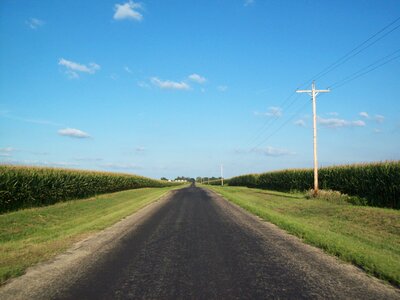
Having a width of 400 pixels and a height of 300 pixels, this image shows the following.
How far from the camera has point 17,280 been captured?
261 inches

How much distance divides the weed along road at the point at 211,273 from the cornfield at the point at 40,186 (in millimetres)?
13628

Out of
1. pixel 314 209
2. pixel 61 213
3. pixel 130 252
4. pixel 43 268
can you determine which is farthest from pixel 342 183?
pixel 43 268

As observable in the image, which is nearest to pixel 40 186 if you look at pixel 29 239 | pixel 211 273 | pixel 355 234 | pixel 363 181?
pixel 29 239

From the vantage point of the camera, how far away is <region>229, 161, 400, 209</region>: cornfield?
82.5 feet

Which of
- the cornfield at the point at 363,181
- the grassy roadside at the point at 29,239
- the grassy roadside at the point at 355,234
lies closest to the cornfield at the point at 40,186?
the grassy roadside at the point at 29,239

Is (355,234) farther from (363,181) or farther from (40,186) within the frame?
(40,186)

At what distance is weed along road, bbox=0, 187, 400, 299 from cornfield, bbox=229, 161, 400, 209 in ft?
57.9

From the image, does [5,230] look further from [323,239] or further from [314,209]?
[314,209]

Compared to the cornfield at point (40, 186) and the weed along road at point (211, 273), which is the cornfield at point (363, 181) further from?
the cornfield at point (40, 186)

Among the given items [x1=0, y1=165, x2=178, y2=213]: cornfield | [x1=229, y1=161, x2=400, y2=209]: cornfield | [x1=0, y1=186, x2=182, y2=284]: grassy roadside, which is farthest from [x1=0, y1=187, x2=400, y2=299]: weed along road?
[x1=229, y1=161, x2=400, y2=209]: cornfield

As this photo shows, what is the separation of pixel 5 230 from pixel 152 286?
11299 mm

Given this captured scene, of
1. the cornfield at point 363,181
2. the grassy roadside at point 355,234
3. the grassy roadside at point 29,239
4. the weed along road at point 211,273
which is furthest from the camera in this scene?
the cornfield at point 363,181

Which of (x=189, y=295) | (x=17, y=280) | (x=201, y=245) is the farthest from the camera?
(x=201, y=245)

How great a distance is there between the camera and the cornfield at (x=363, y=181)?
82.5 ft
